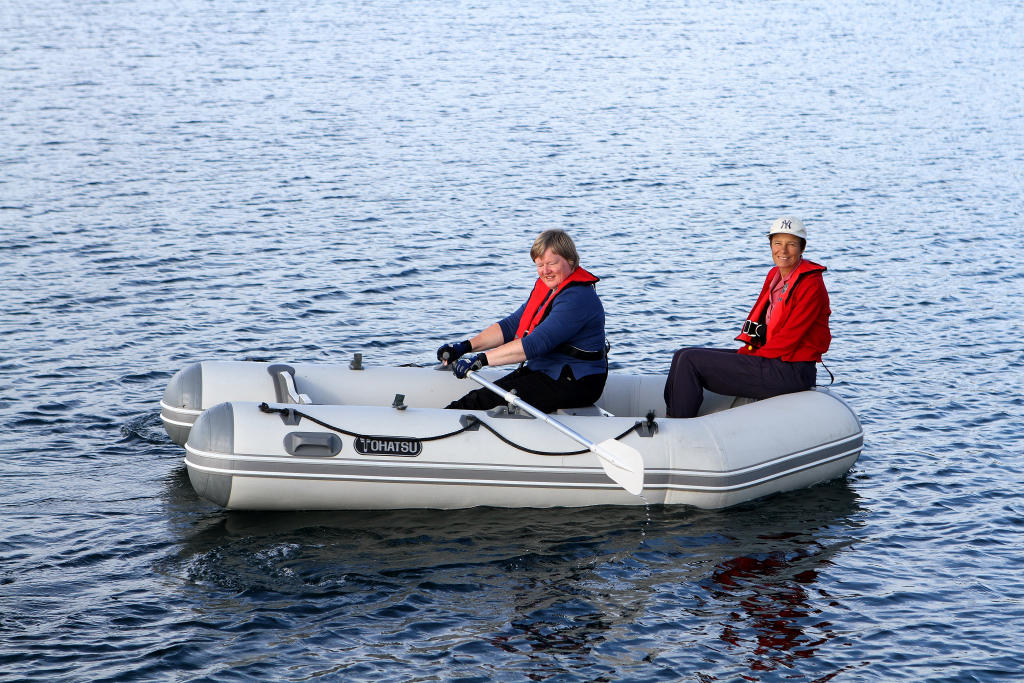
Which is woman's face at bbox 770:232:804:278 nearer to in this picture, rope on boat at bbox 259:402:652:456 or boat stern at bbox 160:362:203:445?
rope on boat at bbox 259:402:652:456

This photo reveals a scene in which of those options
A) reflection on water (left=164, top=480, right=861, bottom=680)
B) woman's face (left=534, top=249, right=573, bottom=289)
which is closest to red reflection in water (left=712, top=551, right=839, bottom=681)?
reflection on water (left=164, top=480, right=861, bottom=680)

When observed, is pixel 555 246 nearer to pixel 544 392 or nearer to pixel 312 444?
pixel 544 392

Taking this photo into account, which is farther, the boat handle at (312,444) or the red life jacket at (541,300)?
the red life jacket at (541,300)

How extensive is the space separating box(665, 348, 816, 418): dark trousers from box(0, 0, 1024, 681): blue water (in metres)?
0.65

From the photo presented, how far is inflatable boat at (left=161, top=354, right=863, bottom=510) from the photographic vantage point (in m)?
6.31

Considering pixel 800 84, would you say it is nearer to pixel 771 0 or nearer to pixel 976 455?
pixel 771 0

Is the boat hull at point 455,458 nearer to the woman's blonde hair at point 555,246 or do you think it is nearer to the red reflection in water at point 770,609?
the red reflection in water at point 770,609

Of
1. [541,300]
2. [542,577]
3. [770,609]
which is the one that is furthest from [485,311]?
[770,609]

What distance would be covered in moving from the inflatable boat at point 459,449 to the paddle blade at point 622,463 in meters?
0.03

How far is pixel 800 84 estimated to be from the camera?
22.3 metres

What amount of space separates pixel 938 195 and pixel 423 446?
10257 millimetres

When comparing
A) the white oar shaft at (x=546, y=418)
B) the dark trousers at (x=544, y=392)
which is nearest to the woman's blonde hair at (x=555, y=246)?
the dark trousers at (x=544, y=392)

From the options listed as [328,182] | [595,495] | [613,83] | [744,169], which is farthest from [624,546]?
[613,83]

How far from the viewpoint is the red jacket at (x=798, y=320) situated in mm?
6848
